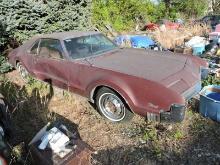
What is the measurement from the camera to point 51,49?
5883mm

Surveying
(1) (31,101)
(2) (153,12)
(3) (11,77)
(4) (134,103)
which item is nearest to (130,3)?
(2) (153,12)

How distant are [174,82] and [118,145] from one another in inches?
50.1

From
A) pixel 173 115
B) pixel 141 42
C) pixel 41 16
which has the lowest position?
pixel 173 115

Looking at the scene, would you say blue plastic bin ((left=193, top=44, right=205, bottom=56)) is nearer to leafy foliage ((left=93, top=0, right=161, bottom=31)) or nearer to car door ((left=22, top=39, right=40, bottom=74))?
car door ((left=22, top=39, right=40, bottom=74))

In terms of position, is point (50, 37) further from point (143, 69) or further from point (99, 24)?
point (99, 24)

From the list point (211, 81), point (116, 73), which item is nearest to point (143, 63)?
point (116, 73)

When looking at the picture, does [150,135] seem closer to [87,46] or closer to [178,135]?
[178,135]

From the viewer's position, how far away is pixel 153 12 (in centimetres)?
1850

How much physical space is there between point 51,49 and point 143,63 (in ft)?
6.60

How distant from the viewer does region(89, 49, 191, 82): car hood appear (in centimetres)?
452

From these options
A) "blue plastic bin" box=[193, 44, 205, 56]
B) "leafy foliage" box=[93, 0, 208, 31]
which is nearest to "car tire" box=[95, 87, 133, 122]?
"blue plastic bin" box=[193, 44, 205, 56]

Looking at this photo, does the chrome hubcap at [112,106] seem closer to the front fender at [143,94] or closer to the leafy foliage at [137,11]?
the front fender at [143,94]

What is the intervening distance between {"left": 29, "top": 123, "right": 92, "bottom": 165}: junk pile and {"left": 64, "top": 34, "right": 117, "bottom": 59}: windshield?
6.85 feet

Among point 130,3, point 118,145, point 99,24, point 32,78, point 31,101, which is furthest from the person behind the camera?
point 130,3
